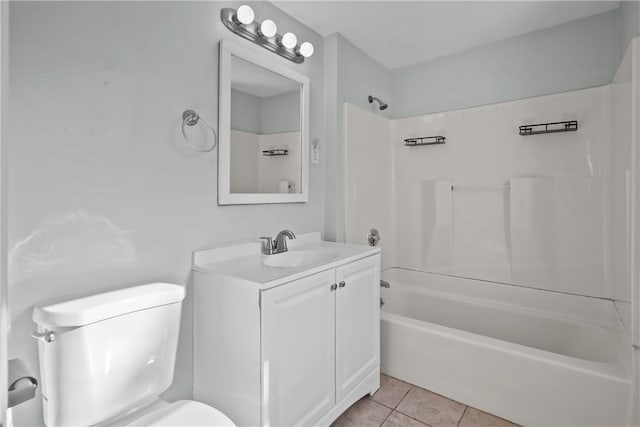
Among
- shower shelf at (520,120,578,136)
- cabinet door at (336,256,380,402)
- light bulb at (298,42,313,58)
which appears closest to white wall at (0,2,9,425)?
cabinet door at (336,256,380,402)

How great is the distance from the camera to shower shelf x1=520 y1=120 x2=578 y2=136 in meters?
2.20

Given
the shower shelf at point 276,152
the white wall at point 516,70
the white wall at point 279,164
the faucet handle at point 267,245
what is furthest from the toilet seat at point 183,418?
the white wall at point 516,70

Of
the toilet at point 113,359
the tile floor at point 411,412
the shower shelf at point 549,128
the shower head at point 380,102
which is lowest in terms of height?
the tile floor at point 411,412

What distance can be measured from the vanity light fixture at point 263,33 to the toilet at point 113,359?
136 cm

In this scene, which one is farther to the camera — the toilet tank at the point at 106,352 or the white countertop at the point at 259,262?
the white countertop at the point at 259,262

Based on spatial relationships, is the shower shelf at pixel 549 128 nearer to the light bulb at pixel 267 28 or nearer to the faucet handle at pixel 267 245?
the light bulb at pixel 267 28

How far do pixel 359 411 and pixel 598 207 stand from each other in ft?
6.62

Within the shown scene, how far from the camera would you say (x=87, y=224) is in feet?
4.13

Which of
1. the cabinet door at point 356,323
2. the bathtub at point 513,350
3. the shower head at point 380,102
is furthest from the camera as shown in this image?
the shower head at point 380,102

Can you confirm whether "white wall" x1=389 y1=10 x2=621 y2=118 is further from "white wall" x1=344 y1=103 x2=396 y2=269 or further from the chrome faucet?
the chrome faucet

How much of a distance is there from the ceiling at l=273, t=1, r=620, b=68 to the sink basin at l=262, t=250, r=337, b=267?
1537 millimetres

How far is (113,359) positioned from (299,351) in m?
0.72

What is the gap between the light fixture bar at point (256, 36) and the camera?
1.71m

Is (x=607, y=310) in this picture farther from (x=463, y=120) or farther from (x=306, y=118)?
(x=306, y=118)
